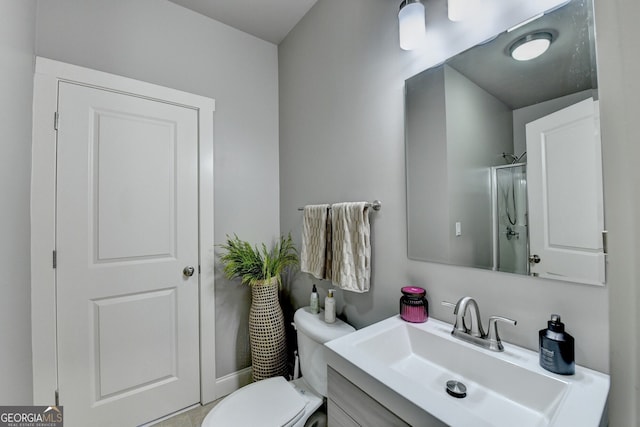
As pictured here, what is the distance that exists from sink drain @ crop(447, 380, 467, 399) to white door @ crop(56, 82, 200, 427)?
1.52 m

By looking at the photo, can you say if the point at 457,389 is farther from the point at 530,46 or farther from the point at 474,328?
the point at 530,46

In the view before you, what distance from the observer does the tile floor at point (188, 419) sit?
1.59 meters

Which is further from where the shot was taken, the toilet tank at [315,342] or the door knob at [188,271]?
the door knob at [188,271]

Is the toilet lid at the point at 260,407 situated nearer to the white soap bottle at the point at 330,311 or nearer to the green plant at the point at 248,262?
the white soap bottle at the point at 330,311

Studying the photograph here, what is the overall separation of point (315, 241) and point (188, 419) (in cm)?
135

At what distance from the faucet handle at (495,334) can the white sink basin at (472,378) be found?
0.07 feet

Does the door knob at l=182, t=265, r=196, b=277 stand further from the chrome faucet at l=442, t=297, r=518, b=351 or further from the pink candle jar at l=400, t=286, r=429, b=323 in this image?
the chrome faucet at l=442, t=297, r=518, b=351

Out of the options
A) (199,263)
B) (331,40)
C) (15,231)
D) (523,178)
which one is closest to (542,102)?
(523,178)

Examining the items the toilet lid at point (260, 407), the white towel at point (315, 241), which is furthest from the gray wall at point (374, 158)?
the toilet lid at point (260, 407)

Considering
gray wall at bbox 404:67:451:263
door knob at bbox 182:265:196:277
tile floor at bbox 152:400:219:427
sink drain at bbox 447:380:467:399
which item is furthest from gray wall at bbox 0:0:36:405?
gray wall at bbox 404:67:451:263

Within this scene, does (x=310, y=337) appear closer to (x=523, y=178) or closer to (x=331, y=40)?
(x=523, y=178)

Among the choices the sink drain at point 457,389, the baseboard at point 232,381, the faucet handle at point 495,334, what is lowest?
the baseboard at point 232,381

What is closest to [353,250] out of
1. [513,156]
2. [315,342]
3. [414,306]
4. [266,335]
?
[414,306]

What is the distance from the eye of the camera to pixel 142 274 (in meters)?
1.58
